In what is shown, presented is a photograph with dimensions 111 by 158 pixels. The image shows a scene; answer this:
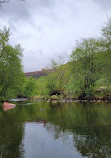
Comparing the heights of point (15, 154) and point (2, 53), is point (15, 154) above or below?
below

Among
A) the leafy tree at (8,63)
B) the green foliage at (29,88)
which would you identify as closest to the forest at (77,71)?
the leafy tree at (8,63)

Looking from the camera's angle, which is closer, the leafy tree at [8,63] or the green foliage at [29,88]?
the leafy tree at [8,63]

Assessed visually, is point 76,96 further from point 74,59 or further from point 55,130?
point 55,130

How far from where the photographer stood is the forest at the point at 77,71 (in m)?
29.3

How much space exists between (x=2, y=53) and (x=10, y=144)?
27.6 metres

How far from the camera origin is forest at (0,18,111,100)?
96.3 ft

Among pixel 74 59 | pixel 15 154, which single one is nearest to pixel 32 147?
pixel 15 154

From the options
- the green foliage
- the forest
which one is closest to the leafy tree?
the forest

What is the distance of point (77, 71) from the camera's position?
4384 centimetres

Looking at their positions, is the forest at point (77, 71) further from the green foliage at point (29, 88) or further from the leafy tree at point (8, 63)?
the green foliage at point (29, 88)

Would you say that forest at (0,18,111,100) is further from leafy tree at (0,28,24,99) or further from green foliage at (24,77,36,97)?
green foliage at (24,77,36,97)

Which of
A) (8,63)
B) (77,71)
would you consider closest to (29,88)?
(77,71)

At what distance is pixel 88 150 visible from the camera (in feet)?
22.8

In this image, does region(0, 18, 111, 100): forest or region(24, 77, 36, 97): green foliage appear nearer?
region(0, 18, 111, 100): forest
